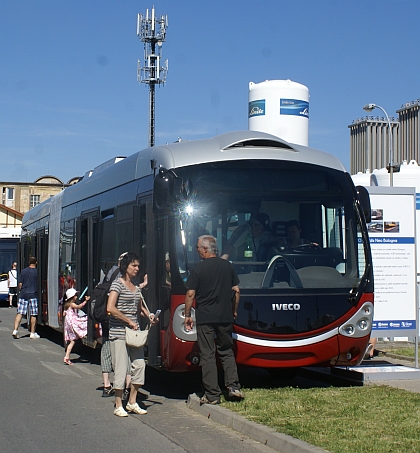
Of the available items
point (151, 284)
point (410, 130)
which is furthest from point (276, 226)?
point (410, 130)

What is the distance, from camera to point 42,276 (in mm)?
20469

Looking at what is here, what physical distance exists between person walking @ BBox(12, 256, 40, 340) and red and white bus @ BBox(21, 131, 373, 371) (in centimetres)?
968

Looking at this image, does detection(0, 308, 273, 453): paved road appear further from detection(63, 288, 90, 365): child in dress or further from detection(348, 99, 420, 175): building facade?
detection(348, 99, 420, 175): building facade

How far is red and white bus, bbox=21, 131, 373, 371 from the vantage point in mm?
9562

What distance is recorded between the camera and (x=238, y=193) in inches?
392

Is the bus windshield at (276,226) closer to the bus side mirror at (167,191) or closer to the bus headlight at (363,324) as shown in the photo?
the bus side mirror at (167,191)

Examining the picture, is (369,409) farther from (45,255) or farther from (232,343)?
(45,255)

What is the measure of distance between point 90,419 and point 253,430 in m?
2.09

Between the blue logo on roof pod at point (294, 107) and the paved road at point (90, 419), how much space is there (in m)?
7.81

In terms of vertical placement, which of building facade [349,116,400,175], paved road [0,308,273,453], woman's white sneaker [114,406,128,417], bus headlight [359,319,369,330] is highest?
building facade [349,116,400,175]

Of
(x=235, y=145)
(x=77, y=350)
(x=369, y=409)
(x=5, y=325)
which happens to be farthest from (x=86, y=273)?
(x=5, y=325)

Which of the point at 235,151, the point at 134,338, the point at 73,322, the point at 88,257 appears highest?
the point at 235,151

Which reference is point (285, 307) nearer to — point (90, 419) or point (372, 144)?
point (90, 419)

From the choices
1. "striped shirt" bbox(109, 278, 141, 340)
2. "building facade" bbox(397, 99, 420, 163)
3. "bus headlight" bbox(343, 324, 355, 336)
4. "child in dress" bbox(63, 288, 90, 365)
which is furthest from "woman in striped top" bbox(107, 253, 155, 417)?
"building facade" bbox(397, 99, 420, 163)
